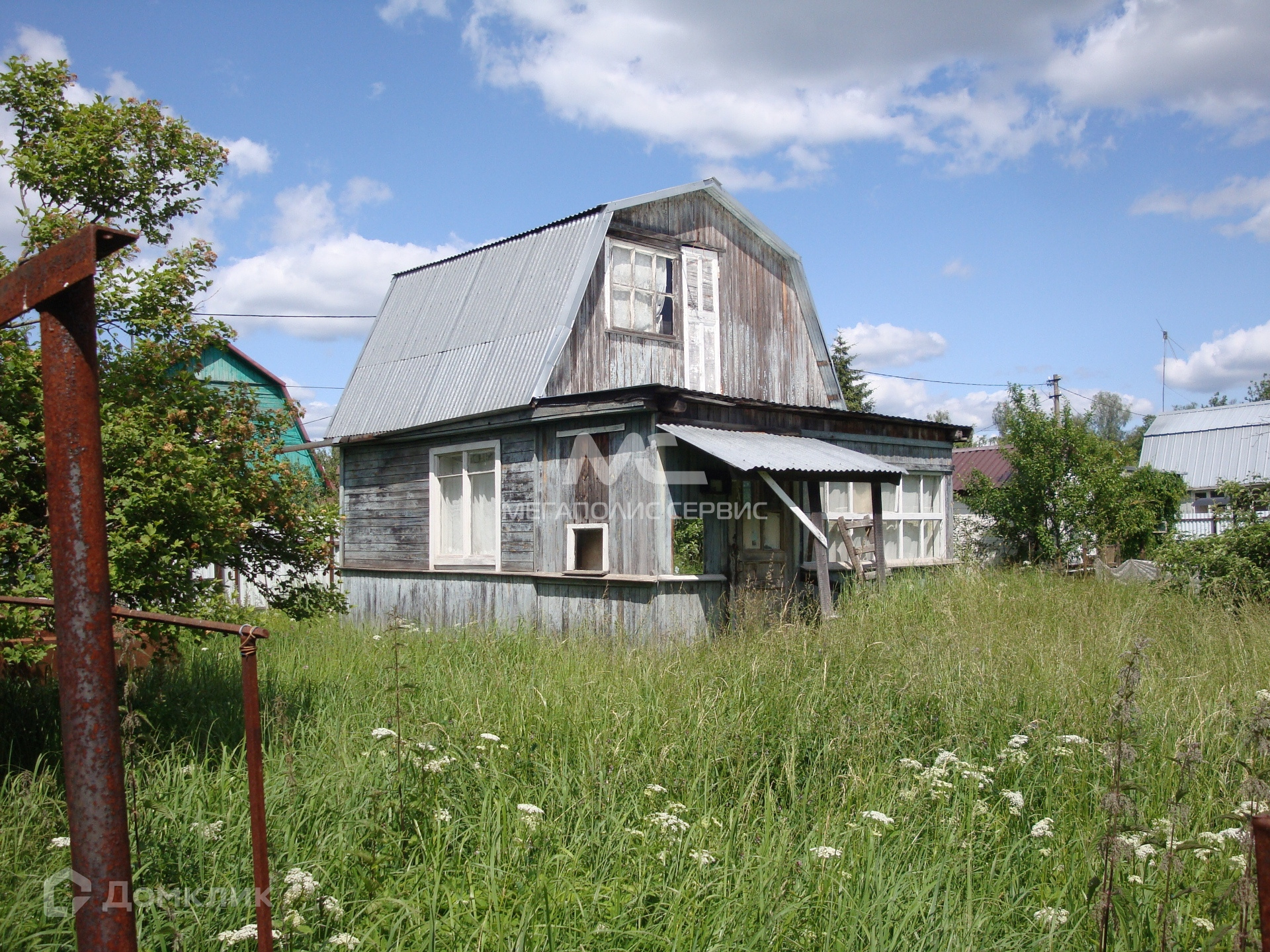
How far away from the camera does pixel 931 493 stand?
1534cm

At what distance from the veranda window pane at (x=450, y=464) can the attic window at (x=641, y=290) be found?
3.03 m

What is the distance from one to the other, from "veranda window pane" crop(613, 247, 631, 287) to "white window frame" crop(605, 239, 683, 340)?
58 millimetres

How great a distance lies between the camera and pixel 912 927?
10.7 feet

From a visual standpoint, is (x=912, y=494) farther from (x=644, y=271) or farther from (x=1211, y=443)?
(x=1211, y=443)

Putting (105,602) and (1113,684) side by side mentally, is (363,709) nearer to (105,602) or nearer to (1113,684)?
(105,602)

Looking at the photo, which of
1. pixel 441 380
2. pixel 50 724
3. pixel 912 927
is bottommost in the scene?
pixel 912 927

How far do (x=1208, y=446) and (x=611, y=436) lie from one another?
33884 millimetres

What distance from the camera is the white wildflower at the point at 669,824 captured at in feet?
12.4

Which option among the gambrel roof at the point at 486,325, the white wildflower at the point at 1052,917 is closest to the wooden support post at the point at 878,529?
the gambrel roof at the point at 486,325

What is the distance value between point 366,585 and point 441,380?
3.72 meters

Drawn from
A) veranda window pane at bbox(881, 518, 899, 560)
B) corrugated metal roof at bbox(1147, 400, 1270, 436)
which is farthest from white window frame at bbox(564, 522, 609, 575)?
corrugated metal roof at bbox(1147, 400, 1270, 436)

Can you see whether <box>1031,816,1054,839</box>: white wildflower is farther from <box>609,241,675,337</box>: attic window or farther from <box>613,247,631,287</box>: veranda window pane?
<box>613,247,631,287</box>: veranda window pane

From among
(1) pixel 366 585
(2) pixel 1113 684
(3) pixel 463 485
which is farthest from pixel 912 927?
(1) pixel 366 585

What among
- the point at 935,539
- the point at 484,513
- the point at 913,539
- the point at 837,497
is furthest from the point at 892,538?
the point at 484,513
